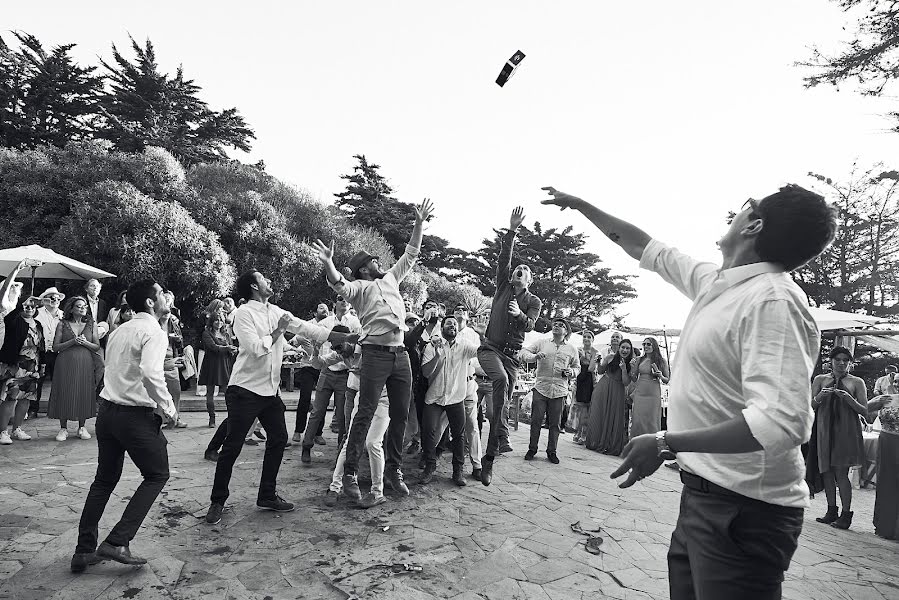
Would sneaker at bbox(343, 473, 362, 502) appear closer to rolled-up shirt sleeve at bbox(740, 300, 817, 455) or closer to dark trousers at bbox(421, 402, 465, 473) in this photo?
dark trousers at bbox(421, 402, 465, 473)

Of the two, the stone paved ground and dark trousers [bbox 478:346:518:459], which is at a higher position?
dark trousers [bbox 478:346:518:459]

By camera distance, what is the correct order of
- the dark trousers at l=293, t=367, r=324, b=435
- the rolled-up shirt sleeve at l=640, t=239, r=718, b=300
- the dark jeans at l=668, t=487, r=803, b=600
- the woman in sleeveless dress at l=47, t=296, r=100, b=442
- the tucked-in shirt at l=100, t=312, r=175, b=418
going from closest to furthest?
the dark jeans at l=668, t=487, r=803, b=600 → the rolled-up shirt sleeve at l=640, t=239, r=718, b=300 → the tucked-in shirt at l=100, t=312, r=175, b=418 → the woman in sleeveless dress at l=47, t=296, r=100, b=442 → the dark trousers at l=293, t=367, r=324, b=435

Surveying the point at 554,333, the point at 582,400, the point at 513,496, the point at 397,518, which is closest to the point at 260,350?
the point at 397,518

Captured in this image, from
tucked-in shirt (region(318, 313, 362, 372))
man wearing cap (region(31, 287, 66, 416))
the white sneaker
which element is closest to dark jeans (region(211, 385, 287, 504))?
tucked-in shirt (region(318, 313, 362, 372))

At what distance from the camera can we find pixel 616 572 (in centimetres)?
386

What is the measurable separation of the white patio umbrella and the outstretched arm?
27.9 feet

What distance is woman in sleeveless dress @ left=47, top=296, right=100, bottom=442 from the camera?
693 cm

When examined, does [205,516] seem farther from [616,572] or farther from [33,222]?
[33,222]

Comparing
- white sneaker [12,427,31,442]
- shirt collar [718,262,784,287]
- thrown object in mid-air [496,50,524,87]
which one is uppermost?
thrown object in mid-air [496,50,524,87]

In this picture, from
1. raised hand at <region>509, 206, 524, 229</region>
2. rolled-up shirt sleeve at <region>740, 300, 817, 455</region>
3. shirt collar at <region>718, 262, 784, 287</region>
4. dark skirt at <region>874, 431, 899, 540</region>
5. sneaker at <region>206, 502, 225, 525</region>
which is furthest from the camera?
dark skirt at <region>874, 431, 899, 540</region>

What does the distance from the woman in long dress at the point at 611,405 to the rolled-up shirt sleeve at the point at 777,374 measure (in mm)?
7702

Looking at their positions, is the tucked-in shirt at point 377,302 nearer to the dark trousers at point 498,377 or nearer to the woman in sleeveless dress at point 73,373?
the dark trousers at point 498,377

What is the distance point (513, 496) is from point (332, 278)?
2918 mm

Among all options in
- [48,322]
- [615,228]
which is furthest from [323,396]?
[615,228]
